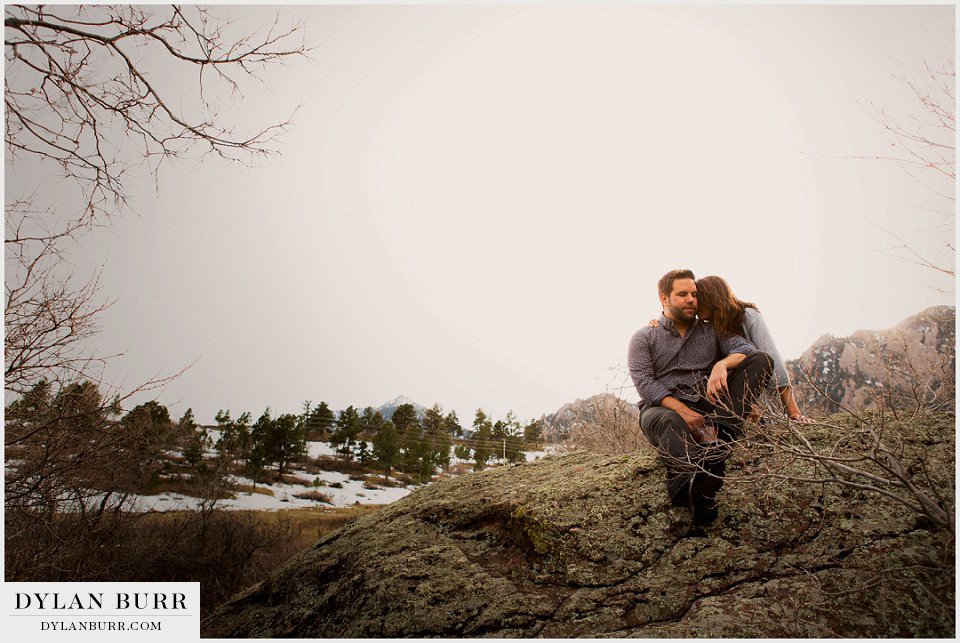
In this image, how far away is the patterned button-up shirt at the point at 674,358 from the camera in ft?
11.7

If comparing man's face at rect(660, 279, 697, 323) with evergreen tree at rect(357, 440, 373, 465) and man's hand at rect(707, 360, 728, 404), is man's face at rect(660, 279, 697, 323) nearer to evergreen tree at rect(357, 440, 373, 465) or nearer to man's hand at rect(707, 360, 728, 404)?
man's hand at rect(707, 360, 728, 404)

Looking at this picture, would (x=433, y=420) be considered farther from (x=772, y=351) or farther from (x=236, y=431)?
(x=772, y=351)

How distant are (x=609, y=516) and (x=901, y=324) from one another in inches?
156

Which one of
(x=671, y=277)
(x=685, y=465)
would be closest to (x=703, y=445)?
(x=685, y=465)

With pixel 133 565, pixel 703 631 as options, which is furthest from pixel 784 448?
pixel 133 565

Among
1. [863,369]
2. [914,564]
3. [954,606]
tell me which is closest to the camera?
[954,606]

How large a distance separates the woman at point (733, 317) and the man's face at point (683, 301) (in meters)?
0.08

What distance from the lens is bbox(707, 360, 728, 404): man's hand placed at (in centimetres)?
323

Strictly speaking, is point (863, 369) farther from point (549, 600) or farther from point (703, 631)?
point (549, 600)

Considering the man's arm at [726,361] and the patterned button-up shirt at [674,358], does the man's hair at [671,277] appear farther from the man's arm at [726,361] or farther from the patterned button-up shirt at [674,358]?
the man's arm at [726,361]

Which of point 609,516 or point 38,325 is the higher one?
point 38,325

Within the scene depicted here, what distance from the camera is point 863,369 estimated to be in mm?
3928

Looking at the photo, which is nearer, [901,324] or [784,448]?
[784,448]

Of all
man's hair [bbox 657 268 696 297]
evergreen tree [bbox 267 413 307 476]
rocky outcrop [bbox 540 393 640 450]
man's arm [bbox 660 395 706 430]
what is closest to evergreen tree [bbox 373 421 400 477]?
evergreen tree [bbox 267 413 307 476]
